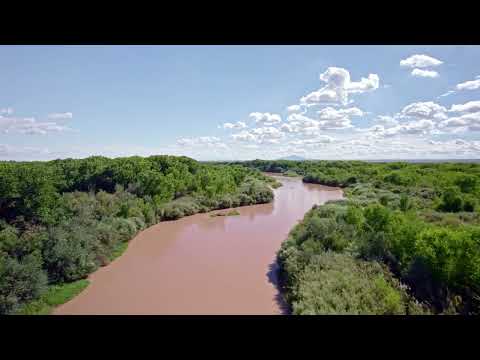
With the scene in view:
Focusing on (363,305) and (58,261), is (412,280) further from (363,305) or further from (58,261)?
(58,261)

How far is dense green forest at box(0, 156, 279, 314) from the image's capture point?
7.79 m

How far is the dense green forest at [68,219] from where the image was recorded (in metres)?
7.79

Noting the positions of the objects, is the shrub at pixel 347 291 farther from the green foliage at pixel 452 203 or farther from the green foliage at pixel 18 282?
the green foliage at pixel 452 203

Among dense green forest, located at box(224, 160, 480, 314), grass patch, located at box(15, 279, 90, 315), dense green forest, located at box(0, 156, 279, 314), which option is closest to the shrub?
dense green forest, located at box(224, 160, 480, 314)

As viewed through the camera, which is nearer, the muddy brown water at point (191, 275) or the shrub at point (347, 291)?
the shrub at point (347, 291)

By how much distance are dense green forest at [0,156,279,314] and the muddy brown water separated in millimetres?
743

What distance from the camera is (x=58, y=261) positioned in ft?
29.7

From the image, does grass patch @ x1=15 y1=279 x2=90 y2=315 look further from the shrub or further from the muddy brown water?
the shrub

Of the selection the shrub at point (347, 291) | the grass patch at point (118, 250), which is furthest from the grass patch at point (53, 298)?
the shrub at point (347, 291)

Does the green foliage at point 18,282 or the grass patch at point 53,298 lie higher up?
the green foliage at point 18,282

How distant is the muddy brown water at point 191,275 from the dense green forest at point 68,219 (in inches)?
29.2
